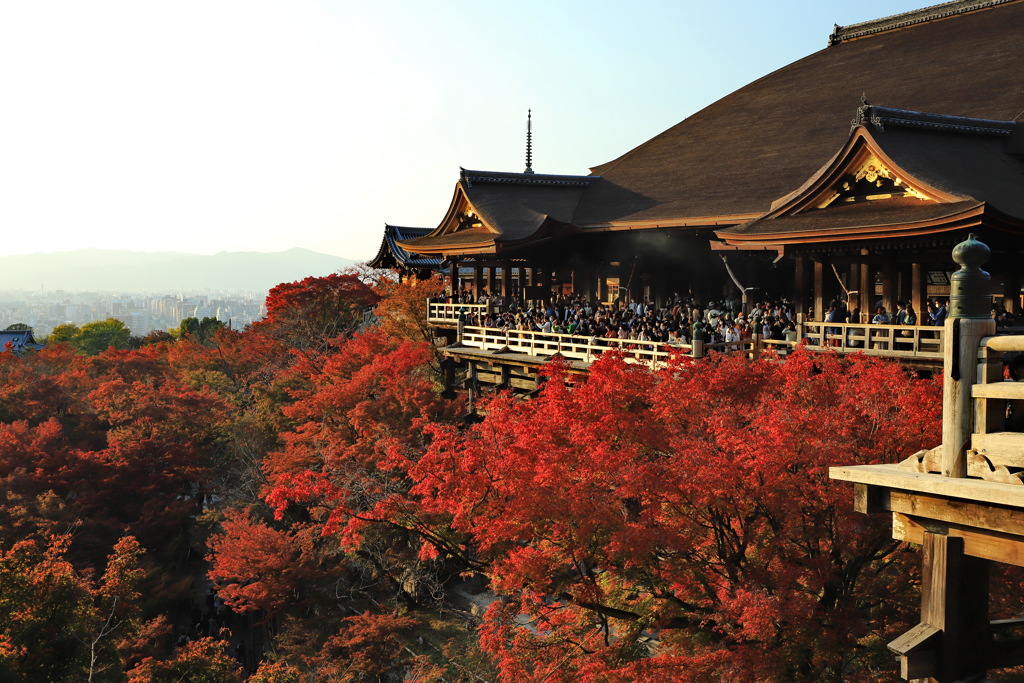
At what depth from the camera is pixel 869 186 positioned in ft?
60.8

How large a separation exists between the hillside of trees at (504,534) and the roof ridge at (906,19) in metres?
21.0

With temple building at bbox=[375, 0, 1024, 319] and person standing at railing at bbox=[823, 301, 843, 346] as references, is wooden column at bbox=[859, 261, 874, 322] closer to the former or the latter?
temple building at bbox=[375, 0, 1024, 319]

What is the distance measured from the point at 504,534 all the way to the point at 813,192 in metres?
10.6

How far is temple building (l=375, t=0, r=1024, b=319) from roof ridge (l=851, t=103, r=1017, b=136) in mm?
41

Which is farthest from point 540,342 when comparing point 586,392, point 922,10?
point 922,10

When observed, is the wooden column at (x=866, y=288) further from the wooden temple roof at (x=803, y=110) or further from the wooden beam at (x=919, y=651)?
the wooden beam at (x=919, y=651)

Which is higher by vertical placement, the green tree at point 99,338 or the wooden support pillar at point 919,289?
the wooden support pillar at point 919,289

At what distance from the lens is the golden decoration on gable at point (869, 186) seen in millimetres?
17703

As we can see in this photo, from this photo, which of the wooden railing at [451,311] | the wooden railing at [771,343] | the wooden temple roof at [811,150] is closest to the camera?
the wooden railing at [771,343]

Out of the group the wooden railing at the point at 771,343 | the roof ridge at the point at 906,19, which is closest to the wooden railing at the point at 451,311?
the wooden railing at the point at 771,343

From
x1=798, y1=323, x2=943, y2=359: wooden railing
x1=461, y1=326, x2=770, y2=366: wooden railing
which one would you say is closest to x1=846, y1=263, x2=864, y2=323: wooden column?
x1=798, y1=323, x2=943, y2=359: wooden railing

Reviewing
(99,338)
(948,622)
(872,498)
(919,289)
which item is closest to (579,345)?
(919,289)

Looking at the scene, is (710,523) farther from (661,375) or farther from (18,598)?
(18,598)

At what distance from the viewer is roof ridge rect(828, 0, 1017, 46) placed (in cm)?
2970
